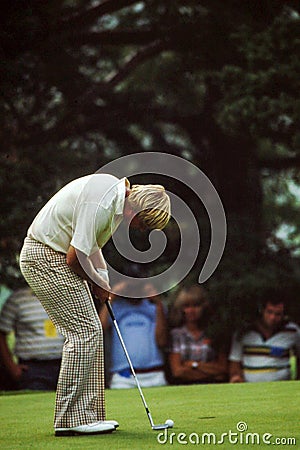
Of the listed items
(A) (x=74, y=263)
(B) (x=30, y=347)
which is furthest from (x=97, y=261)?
(B) (x=30, y=347)

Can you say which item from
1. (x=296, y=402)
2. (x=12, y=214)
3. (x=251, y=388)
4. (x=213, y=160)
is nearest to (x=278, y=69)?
(x=213, y=160)

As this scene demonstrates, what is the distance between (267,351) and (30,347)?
1834 mm

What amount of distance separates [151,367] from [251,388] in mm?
1661

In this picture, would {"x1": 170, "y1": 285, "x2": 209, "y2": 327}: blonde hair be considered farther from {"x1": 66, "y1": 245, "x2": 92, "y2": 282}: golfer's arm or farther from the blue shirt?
{"x1": 66, "y1": 245, "x2": 92, "y2": 282}: golfer's arm

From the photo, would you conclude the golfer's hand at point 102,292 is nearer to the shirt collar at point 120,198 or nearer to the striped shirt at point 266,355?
the shirt collar at point 120,198

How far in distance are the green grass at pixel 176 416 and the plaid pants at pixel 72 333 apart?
13 centimetres

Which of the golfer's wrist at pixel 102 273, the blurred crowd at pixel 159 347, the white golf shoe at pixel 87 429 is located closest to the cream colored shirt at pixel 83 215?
the golfer's wrist at pixel 102 273

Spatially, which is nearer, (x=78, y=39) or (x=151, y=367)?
(x=151, y=367)

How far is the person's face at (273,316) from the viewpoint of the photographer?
7.06 metres

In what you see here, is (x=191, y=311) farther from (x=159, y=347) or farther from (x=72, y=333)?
(x=72, y=333)

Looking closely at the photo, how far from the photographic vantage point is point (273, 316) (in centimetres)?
709

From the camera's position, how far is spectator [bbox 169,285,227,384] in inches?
276

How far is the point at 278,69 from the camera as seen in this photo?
8.09m

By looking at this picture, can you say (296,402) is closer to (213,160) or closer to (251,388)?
(251,388)
